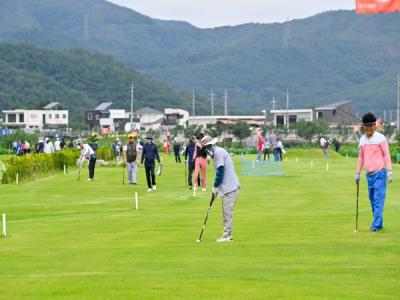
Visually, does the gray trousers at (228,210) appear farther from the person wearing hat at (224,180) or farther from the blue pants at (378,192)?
the blue pants at (378,192)

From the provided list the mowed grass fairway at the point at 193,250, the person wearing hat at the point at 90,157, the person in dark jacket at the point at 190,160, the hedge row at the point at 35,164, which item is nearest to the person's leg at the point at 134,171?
the person in dark jacket at the point at 190,160

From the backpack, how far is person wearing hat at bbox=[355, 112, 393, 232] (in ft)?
69.8

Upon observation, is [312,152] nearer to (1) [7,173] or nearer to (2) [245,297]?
(1) [7,173]

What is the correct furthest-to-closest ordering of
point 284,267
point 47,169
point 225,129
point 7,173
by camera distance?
point 225,129
point 47,169
point 7,173
point 284,267

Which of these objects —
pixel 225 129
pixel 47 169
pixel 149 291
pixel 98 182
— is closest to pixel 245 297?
pixel 149 291

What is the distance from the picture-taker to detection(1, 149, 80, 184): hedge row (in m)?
45.4

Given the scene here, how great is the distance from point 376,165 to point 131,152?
855 inches

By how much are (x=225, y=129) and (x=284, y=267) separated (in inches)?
5659

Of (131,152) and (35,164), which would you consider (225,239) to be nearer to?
(131,152)

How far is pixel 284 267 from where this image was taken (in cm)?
1548

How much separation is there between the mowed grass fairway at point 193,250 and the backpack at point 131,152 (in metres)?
7.49

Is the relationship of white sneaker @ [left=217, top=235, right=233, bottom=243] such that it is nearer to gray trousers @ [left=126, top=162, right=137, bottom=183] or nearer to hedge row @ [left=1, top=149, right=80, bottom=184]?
gray trousers @ [left=126, top=162, right=137, bottom=183]

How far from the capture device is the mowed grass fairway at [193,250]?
527 inches

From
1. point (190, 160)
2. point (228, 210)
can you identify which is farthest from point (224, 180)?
point (190, 160)
